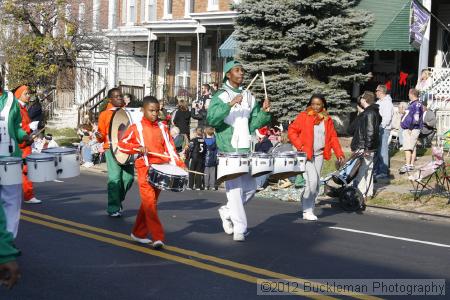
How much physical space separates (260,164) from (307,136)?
230 centimetres

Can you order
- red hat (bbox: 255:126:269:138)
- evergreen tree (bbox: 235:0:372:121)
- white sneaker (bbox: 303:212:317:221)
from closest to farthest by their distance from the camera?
white sneaker (bbox: 303:212:317:221), red hat (bbox: 255:126:269:138), evergreen tree (bbox: 235:0:372:121)

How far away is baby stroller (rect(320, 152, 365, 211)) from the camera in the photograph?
1389 centimetres

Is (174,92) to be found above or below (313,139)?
above

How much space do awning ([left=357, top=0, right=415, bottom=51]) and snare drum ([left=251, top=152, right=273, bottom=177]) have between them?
42.0ft

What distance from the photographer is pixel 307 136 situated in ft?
39.1

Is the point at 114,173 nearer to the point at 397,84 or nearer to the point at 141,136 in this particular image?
the point at 141,136

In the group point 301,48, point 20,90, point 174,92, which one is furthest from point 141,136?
point 174,92

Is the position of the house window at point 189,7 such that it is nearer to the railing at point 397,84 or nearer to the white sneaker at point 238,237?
the railing at point 397,84

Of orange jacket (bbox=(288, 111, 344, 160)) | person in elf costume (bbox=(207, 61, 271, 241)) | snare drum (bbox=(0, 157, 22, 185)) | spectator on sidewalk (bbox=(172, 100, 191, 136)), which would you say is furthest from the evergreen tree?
snare drum (bbox=(0, 157, 22, 185))

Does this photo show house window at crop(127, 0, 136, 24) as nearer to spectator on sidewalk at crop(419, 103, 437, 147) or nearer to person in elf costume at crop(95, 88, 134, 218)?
spectator on sidewalk at crop(419, 103, 437, 147)

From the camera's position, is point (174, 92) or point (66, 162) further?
point (174, 92)

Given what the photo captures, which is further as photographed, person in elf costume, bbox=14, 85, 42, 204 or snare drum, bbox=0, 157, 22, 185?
person in elf costume, bbox=14, 85, 42, 204

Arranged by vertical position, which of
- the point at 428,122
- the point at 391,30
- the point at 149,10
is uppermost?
the point at 149,10

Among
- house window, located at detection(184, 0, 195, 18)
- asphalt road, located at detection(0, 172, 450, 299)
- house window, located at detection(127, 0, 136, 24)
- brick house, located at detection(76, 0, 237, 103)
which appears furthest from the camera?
house window, located at detection(127, 0, 136, 24)
